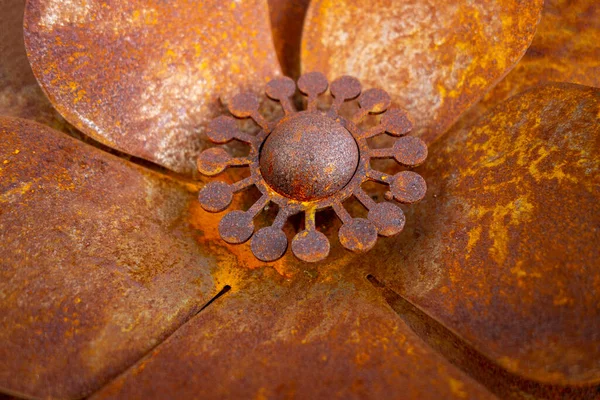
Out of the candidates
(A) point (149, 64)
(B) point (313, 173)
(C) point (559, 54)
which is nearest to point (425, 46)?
(C) point (559, 54)

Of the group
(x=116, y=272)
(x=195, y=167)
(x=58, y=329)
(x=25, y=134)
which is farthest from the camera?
(x=195, y=167)

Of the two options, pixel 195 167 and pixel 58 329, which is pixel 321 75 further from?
pixel 58 329

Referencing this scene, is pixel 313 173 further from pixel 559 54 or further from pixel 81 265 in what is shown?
pixel 559 54

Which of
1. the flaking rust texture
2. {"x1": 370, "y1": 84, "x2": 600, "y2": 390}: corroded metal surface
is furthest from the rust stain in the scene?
{"x1": 370, "y1": 84, "x2": 600, "y2": 390}: corroded metal surface

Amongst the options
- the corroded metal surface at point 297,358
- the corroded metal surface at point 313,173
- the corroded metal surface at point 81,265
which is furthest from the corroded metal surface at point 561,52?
the corroded metal surface at point 81,265

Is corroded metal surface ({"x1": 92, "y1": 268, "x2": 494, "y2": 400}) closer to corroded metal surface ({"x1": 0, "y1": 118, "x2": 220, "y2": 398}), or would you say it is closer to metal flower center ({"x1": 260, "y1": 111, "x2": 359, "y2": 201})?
corroded metal surface ({"x1": 0, "y1": 118, "x2": 220, "y2": 398})

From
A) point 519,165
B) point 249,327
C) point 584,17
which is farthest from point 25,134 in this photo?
point 584,17
